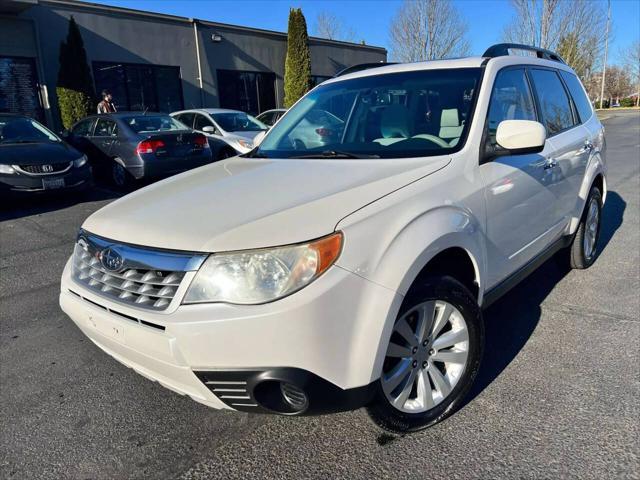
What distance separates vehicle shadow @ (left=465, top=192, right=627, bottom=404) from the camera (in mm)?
2900

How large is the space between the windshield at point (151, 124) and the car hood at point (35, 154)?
1.29 meters

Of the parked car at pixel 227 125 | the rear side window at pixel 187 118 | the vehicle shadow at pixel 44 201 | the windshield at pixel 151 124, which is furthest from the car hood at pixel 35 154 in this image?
the rear side window at pixel 187 118

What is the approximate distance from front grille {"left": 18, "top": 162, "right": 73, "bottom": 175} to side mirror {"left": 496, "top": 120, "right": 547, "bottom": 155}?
7.09 metres

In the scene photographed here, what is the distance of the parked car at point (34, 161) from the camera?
7.31 m

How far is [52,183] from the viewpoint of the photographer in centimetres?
756

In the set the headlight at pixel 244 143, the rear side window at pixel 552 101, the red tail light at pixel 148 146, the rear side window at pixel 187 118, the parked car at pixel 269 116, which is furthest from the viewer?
the parked car at pixel 269 116

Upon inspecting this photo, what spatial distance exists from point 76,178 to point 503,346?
7087mm

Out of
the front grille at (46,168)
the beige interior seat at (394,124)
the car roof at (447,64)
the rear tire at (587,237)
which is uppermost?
the car roof at (447,64)

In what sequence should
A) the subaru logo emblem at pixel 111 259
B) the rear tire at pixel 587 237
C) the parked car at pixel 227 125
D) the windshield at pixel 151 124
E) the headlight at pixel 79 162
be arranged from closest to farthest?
the subaru logo emblem at pixel 111 259 → the rear tire at pixel 587 237 → the headlight at pixel 79 162 → the windshield at pixel 151 124 → the parked car at pixel 227 125

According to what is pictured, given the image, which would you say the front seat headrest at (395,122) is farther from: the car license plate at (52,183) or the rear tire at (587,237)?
the car license plate at (52,183)

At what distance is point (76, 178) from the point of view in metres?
7.87

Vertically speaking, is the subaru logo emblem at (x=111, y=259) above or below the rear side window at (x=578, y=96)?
below

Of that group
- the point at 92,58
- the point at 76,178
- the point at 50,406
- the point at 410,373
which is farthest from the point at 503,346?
the point at 92,58

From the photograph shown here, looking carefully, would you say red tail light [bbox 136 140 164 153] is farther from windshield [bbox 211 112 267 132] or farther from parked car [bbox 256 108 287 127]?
parked car [bbox 256 108 287 127]
